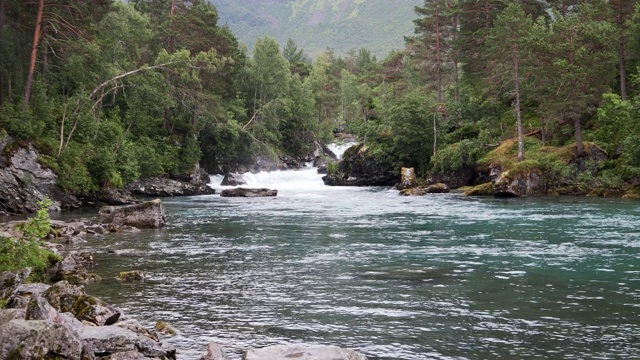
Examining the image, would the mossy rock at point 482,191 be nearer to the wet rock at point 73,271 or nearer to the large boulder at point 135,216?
the large boulder at point 135,216

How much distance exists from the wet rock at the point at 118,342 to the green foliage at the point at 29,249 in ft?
16.2

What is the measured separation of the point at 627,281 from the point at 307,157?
7275cm

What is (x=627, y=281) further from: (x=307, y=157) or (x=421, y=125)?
(x=307, y=157)

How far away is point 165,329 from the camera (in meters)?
10.4

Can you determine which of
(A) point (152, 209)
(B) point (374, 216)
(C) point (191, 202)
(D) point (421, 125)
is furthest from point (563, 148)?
(A) point (152, 209)

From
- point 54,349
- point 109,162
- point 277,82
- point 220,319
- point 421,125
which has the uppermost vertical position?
point 277,82

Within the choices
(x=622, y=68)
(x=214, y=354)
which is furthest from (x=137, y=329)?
(x=622, y=68)

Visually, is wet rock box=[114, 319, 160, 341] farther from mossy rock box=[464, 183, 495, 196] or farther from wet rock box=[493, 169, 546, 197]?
mossy rock box=[464, 183, 495, 196]

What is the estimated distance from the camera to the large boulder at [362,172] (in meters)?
64.2

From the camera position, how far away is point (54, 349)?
689 centimetres

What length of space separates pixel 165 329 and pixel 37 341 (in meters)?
3.77

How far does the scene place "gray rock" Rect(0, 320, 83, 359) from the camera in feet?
21.5

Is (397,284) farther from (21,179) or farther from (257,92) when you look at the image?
(257,92)

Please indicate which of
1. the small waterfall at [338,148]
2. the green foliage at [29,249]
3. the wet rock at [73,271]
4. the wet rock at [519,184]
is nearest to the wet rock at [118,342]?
the green foliage at [29,249]
